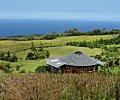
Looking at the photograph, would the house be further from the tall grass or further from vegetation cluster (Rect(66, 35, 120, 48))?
the tall grass

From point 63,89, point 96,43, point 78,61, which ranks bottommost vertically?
point 96,43

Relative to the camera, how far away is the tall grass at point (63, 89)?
6258mm

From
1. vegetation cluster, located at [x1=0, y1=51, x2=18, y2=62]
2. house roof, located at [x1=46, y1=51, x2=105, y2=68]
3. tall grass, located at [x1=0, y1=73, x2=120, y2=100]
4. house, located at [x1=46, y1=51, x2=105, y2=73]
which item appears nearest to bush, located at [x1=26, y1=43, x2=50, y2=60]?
vegetation cluster, located at [x1=0, y1=51, x2=18, y2=62]

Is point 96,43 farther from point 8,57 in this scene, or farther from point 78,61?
point 78,61

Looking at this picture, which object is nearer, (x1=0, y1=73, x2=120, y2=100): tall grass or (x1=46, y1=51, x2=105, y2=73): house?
(x1=0, y1=73, x2=120, y2=100): tall grass

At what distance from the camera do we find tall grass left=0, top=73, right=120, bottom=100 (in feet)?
20.5

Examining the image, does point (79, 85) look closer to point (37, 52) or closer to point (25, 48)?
point (37, 52)

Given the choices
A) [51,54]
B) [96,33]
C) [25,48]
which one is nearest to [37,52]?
[51,54]

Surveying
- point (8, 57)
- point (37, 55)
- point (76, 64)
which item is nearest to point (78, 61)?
point (76, 64)

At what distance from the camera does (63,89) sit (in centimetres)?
684

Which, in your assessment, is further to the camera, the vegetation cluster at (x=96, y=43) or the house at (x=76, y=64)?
the vegetation cluster at (x=96, y=43)

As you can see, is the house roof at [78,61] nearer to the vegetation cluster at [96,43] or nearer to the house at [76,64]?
the house at [76,64]

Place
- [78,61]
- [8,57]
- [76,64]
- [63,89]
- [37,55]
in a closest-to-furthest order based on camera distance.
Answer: [63,89] < [76,64] < [78,61] < [8,57] < [37,55]

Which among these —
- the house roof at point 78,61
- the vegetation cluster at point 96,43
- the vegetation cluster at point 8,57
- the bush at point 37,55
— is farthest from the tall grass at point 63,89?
the vegetation cluster at point 96,43
